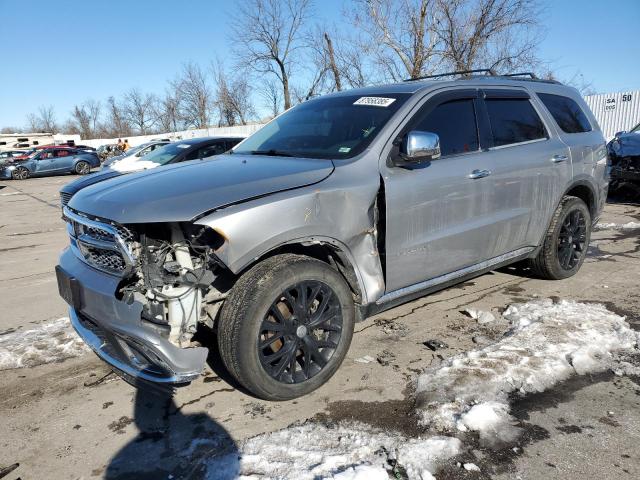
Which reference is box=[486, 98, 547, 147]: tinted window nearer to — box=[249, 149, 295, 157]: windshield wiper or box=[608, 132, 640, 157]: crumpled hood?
box=[249, 149, 295, 157]: windshield wiper

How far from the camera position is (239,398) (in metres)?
3.01

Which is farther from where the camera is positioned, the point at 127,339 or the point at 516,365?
the point at 516,365

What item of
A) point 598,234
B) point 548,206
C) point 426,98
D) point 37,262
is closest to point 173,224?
point 426,98

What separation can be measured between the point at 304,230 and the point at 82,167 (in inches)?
1102

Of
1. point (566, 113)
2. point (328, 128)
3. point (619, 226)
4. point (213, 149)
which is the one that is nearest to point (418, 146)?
point (328, 128)

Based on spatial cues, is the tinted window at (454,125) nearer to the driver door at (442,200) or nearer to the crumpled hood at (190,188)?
the driver door at (442,200)

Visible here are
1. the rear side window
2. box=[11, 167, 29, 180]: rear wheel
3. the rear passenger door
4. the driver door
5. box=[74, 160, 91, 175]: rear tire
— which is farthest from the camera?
box=[74, 160, 91, 175]: rear tire

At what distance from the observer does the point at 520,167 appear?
13.2 ft

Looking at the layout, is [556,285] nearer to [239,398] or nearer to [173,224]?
[239,398]

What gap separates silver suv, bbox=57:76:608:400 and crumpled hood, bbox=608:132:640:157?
20.9ft

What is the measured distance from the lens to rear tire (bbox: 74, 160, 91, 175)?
26812 mm

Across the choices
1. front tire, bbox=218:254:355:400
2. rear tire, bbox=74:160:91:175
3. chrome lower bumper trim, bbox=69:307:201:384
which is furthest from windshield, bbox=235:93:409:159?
rear tire, bbox=74:160:91:175

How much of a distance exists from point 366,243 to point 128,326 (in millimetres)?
1474

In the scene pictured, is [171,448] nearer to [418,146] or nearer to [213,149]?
[418,146]
